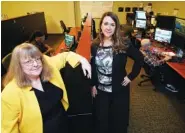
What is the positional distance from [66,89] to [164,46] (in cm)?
265

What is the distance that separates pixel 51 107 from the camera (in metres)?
1.22

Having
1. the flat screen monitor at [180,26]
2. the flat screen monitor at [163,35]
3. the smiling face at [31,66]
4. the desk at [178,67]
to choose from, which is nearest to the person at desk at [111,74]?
the smiling face at [31,66]

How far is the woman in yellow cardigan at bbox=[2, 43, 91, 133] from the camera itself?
1055 mm

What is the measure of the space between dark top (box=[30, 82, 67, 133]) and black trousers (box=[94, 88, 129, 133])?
1.72 ft

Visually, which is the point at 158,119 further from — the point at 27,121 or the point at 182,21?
the point at 27,121

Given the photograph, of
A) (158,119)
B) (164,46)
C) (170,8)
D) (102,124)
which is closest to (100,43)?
(102,124)

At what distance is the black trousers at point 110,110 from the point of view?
5.77 ft

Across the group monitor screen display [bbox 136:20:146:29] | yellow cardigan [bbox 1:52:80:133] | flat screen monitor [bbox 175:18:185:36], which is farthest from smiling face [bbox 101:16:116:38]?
monitor screen display [bbox 136:20:146:29]

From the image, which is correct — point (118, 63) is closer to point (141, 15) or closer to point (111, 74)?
point (111, 74)

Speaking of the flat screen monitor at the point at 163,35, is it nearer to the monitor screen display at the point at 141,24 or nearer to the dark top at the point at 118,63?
the monitor screen display at the point at 141,24

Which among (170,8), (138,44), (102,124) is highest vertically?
(170,8)

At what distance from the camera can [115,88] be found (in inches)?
66.4

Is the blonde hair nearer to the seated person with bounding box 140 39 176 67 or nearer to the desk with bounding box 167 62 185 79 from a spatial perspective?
the desk with bounding box 167 62 185 79

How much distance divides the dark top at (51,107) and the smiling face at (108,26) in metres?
0.66
